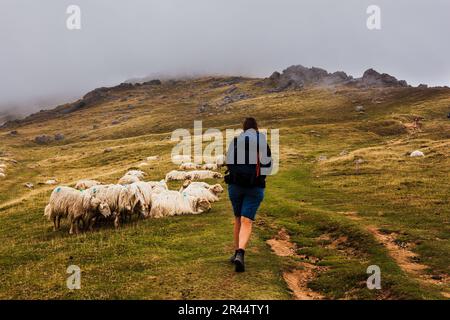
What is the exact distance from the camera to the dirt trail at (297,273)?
12648 mm

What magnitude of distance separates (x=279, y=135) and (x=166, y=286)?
7773 centimetres

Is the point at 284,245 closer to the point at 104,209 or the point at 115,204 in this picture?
the point at 115,204

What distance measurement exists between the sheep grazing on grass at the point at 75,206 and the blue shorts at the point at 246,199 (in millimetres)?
10210

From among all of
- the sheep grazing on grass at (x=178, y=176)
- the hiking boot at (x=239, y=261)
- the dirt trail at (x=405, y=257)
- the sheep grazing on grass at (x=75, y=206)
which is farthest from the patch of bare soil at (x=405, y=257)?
the sheep grazing on grass at (x=178, y=176)

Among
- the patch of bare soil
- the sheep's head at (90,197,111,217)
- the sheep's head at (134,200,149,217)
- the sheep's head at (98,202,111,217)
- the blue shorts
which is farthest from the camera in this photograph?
the sheep's head at (134,200,149,217)

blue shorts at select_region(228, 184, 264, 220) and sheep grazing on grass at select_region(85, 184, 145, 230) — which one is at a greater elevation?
blue shorts at select_region(228, 184, 264, 220)

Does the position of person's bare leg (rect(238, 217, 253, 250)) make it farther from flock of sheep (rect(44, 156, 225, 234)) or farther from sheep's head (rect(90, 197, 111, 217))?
sheep's head (rect(90, 197, 111, 217))

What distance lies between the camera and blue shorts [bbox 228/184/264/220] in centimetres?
1270

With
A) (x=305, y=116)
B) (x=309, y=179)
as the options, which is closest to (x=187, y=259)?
(x=309, y=179)

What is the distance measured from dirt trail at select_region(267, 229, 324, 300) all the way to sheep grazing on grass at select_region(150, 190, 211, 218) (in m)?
6.05

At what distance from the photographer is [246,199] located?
1280 centimetres

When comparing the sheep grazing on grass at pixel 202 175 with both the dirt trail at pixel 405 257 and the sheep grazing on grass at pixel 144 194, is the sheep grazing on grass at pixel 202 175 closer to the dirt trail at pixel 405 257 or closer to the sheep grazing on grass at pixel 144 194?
the sheep grazing on grass at pixel 144 194

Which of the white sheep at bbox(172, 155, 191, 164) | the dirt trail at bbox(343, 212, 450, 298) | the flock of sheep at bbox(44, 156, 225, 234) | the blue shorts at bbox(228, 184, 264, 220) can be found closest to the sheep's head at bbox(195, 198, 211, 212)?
the flock of sheep at bbox(44, 156, 225, 234)

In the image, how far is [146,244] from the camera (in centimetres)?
1719
